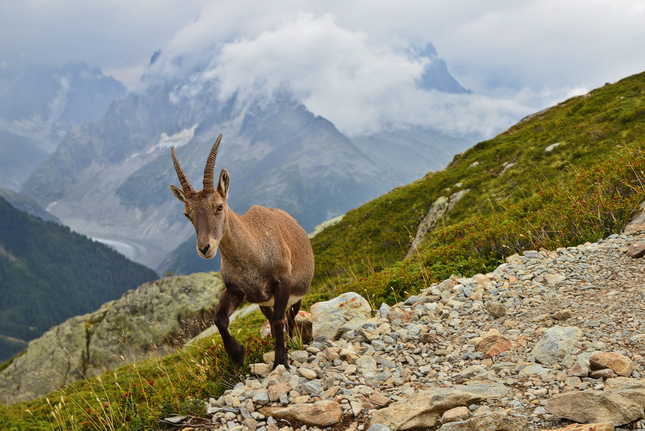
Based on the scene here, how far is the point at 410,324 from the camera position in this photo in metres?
8.91

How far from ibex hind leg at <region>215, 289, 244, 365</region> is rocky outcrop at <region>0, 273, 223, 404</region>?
72.0 ft

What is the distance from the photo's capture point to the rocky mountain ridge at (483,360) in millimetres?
5121

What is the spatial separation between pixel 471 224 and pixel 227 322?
1104cm

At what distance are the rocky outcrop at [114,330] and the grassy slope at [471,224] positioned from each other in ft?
33.2

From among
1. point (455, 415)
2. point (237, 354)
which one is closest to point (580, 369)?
point (455, 415)

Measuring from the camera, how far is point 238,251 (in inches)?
298

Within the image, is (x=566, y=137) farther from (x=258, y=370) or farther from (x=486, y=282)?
(x=258, y=370)

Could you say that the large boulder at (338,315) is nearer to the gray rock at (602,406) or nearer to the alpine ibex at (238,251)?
the alpine ibex at (238,251)

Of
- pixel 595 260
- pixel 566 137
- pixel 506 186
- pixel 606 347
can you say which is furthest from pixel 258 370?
pixel 566 137

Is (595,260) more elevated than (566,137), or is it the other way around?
(566,137)

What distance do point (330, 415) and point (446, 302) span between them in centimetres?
489

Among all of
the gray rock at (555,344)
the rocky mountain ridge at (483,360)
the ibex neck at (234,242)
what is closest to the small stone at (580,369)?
the rocky mountain ridge at (483,360)

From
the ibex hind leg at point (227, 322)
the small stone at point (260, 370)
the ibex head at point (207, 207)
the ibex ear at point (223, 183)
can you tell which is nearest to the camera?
the ibex head at point (207, 207)

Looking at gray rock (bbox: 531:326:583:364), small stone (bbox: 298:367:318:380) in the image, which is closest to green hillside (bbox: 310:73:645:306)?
gray rock (bbox: 531:326:583:364)
